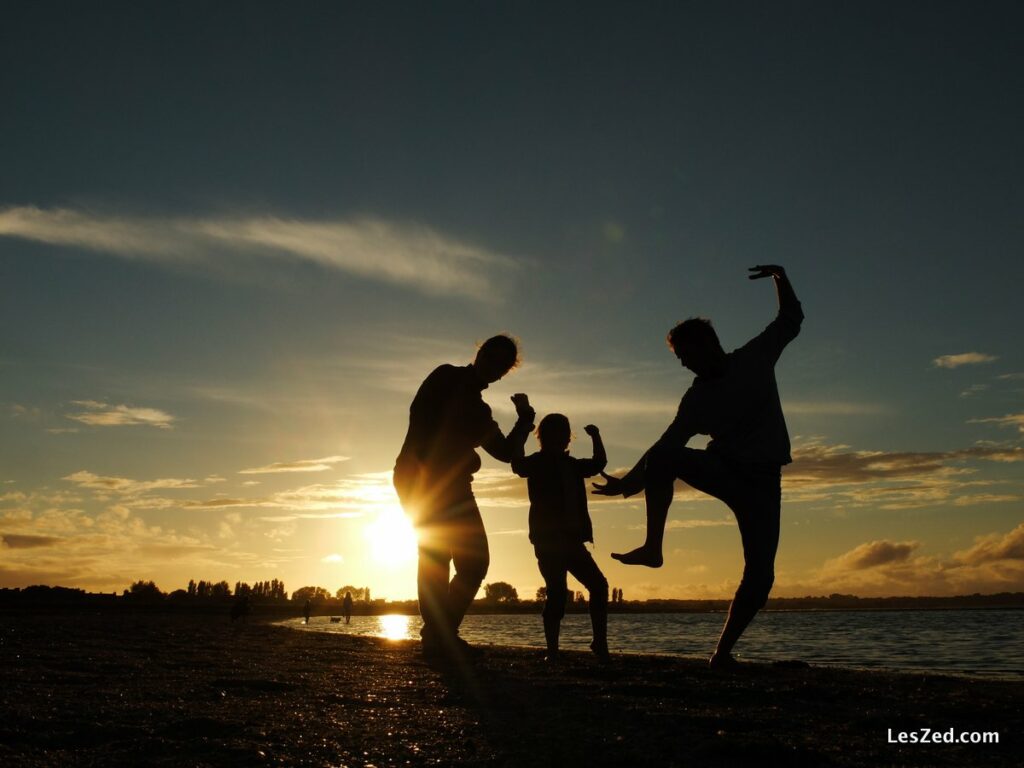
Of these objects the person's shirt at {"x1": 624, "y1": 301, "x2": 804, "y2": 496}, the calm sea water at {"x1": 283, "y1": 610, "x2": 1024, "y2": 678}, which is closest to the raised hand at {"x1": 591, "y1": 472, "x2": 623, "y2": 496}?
the person's shirt at {"x1": 624, "y1": 301, "x2": 804, "y2": 496}

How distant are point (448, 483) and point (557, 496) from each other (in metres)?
1.24

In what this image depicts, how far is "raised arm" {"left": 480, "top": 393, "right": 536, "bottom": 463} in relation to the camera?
7145 mm

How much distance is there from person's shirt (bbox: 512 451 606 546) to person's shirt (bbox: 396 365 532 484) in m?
0.65

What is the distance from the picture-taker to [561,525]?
7.51 meters

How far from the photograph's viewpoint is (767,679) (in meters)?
4.97

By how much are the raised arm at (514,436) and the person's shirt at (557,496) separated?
0.62ft

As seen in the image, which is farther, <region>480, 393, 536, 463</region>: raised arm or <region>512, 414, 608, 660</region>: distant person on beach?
<region>512, 414, 608, 660</region>: distant person on beach

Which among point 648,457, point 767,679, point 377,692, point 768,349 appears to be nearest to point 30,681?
point 377,692

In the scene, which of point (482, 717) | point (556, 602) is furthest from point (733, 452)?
point (556, 602)

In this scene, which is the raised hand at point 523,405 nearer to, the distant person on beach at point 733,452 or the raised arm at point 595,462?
the raised arm at point 595,462

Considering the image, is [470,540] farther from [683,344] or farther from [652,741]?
[652,741]

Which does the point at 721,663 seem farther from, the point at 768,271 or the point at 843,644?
the point at 843,644

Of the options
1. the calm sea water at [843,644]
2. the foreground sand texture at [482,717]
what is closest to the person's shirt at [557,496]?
the foreground sand texture at [482,717]

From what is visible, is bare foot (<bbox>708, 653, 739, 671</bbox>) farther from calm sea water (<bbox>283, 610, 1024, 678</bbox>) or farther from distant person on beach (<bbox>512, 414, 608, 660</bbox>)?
calm sea water (<bbox>283, 610, 1024, 678</bbox>)
